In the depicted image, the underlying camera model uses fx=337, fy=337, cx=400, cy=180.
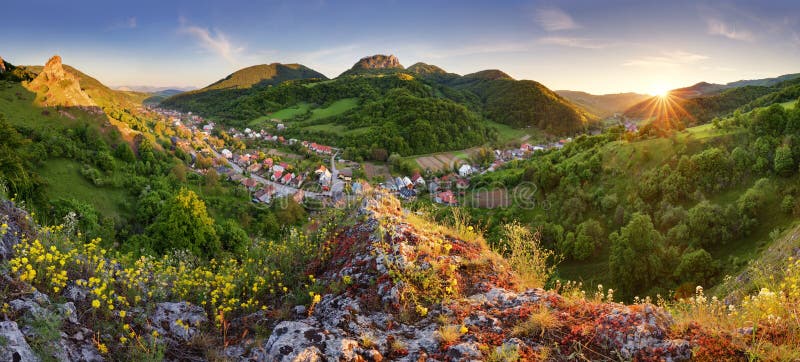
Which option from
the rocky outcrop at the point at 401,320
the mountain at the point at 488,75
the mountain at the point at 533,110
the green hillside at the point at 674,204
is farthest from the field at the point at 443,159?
the mountain at the point at 488,75

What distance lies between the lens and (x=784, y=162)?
70.7ft

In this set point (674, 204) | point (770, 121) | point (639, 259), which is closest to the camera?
point (639, 259)

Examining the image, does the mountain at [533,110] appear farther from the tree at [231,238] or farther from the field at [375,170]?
the tree at [231,238]

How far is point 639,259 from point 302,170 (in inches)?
2351

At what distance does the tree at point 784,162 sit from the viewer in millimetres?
21500

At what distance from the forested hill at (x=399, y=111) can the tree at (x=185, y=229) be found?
62.8 metres

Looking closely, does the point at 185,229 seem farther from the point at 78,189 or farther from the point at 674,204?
the point at 674,204

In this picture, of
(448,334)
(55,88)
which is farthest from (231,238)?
(55,88)

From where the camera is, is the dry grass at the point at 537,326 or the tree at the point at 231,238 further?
the tree at the point at 231,238

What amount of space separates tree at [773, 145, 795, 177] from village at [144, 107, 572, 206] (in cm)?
3095

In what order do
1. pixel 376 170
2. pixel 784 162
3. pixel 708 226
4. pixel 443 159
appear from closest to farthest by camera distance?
1. pixel 784 162
2. pixel 708 226
3. pixel 376 170
4. pixel 443 159

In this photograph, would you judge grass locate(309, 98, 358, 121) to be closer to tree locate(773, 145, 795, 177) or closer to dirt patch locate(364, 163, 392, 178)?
dirt patch locate(364, 163, 392, 178)

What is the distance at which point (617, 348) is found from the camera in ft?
12.2

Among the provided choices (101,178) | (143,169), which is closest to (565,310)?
(101,178)
